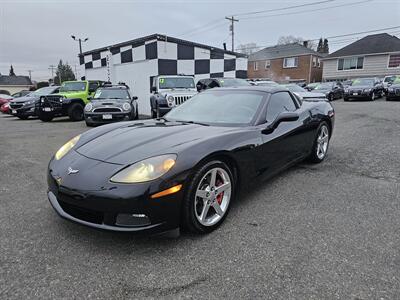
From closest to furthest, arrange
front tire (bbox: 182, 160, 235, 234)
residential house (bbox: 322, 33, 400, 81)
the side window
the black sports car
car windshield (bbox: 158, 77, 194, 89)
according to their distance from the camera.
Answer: front tire (bbox: 182, 160, 235, 234), the side window, car windshield (bbox: 158, 77, 194, 89), the black sports car, residential house (bbox: 322, 33, 400, 81)

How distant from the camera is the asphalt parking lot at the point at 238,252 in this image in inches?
66.1

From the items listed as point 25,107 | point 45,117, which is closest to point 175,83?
point 45,117

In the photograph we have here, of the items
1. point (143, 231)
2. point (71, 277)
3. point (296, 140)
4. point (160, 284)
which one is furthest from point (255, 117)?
point (71, 277)

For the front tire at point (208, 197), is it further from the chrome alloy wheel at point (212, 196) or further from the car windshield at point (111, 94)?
the car windshield at point (111, 94)

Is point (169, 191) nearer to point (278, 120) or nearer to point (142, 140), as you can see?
point (142, 140)

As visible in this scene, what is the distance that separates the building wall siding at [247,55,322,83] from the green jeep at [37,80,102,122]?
27572mm

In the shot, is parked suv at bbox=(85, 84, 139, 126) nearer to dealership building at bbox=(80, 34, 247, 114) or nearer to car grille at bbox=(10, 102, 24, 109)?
dealership building at bbox=(80, 34, 247, 114)

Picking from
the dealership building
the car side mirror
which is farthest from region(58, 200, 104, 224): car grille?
the dealership building

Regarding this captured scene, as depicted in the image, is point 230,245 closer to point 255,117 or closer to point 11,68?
point 255,117

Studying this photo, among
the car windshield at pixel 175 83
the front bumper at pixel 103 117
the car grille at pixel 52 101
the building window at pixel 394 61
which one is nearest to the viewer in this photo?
the front bumper at pixel 103 117

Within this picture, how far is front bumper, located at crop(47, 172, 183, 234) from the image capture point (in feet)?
6.19

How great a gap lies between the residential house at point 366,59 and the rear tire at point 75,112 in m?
28.4

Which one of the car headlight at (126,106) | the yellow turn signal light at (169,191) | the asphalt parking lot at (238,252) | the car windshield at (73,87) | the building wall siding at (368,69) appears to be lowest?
the asphalt parking lot at (238,252)

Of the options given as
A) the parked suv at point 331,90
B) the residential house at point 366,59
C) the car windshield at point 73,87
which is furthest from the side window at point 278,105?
the residential house at point 366,59
